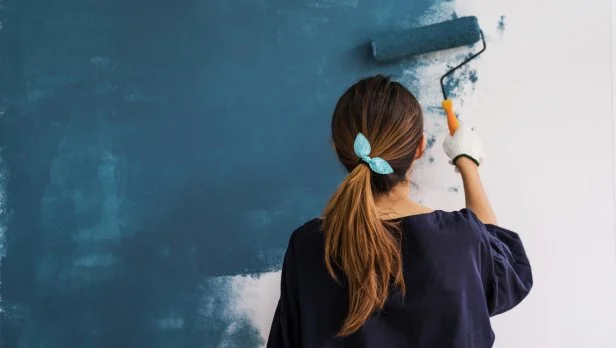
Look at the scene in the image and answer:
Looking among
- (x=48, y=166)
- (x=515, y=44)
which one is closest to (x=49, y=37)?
(x=48, y=166)

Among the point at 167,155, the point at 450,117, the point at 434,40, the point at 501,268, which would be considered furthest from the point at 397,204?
the point at 167,155

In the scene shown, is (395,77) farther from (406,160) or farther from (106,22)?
(106,22)

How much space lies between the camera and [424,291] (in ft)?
3.11

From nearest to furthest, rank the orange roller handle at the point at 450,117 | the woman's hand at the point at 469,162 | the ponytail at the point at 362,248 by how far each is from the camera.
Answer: the ponytail at the point at 362,248 → the woman's hand at the point at 469,162 → the orange roller handle at the point at 450,117

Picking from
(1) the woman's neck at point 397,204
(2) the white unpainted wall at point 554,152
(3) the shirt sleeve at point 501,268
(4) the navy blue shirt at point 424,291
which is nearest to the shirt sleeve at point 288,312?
(4) the navy blue shirt at point 424,291

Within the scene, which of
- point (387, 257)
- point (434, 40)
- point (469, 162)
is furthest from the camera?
point (434, 40)

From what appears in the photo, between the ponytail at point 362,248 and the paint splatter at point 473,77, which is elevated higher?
the paint splatter at point 473,77

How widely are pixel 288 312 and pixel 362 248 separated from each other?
202 mm

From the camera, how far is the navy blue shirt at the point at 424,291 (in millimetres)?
947

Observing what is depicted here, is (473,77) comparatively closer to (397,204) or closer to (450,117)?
(450,117)

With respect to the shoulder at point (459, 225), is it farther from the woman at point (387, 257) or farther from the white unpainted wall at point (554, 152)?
the white unpainted wall at point (554, 152)

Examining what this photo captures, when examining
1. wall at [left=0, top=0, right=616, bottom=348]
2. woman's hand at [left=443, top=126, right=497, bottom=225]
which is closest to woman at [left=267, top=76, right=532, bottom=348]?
woman's hand at [left=443, top=126, right=497, bottom=225]

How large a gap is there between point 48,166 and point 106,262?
271 mm

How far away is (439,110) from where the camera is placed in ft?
4.55
